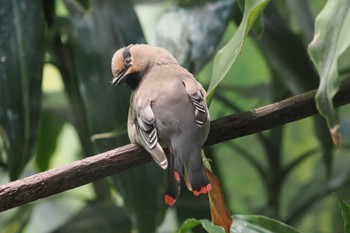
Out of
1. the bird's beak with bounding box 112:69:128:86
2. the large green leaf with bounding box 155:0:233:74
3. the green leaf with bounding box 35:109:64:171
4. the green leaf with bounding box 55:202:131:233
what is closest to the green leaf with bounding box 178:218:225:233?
the bird's beak with bounding box 112:69:128:86

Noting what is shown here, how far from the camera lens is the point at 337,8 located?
0.62 meters

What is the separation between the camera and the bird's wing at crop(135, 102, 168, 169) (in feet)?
2.72

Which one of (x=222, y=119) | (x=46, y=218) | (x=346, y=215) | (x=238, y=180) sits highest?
(x=222, y=119)

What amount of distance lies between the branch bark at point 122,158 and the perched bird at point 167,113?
0.09 ft

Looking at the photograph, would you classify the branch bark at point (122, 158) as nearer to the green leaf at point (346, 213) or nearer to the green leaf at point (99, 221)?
the green leaf at point (346, 213)

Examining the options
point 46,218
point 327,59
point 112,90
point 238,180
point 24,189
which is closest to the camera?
point 327,59

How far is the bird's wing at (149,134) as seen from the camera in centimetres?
83

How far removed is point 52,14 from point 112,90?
22 cm

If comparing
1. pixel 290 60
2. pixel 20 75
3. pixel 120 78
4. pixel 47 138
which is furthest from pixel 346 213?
pixel 47 138

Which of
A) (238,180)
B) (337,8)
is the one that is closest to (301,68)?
(337,8)

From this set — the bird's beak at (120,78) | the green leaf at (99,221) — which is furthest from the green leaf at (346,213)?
the green leaf at (99,221)

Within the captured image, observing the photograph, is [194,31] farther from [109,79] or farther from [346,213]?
[346,213]

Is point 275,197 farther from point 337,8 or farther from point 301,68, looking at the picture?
point 337,8

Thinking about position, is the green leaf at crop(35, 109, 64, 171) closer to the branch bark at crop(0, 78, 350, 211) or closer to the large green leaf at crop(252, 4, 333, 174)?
the large green leaf at crop(252, 4, 333, 174)
